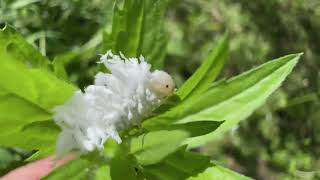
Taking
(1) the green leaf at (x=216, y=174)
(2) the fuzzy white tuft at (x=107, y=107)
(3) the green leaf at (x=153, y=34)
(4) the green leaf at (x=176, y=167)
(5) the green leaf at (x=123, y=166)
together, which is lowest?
(1) the green leaf at (x=216, y=174)

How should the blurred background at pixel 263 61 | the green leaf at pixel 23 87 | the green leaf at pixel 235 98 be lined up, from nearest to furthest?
the green leaf at pixel 23 87, the green leaf at pixel 235 98, the blurred background at pixel 263 61

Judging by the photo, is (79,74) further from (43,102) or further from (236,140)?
(43,102)

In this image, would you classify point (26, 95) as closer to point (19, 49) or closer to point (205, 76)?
point (19, 49)

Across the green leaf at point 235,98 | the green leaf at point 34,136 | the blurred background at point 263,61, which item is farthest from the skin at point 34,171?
the blurred background at point 263,61

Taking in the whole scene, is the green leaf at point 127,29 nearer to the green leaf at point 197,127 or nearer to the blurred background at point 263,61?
the green leaf at point 197,127

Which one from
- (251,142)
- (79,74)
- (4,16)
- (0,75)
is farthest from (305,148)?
(0,75)

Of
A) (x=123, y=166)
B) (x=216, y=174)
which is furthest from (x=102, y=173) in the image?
(x=216, y=174)

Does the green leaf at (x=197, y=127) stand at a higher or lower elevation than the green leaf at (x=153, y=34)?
lower
